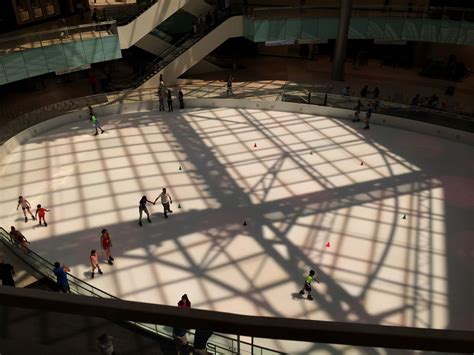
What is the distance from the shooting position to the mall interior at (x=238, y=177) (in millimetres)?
2365

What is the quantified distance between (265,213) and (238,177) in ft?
9.06

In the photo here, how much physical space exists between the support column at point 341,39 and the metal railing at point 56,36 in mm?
12538

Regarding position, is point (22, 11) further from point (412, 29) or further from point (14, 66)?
point (412, 29)

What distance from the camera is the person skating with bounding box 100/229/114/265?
12750 millimetres

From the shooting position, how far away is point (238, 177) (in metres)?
18.0

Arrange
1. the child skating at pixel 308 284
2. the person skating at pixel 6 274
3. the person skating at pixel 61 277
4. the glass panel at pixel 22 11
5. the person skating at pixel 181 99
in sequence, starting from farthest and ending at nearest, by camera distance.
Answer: the glass panel at pixel 22 11, the person skating at pixel 181 99, the child skating at pixel 308 284, the person skating at pixel 61 277, the person skating at pixel 6 274

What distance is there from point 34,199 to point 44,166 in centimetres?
265

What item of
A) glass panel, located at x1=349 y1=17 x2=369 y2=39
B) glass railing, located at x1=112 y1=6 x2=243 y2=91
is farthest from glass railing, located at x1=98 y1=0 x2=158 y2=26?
glass panel, located at x1=349 y1=17 x2=369 y2=39

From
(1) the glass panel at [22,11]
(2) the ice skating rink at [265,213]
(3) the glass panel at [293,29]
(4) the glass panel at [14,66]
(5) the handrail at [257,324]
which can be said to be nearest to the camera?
(5) the handrail at [257,324]

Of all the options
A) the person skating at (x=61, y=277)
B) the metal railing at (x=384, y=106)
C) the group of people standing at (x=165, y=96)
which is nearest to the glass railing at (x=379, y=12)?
the metal railing at (x=384, y=106)

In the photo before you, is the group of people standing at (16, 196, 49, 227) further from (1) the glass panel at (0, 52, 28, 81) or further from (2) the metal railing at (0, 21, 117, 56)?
(2) the metal railing at (0, 21, 117, 56)

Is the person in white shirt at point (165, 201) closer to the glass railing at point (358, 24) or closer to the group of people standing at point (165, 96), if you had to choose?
the group of people standing at point (165, 96)

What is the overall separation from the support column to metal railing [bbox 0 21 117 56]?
41.1ft

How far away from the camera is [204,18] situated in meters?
29.0
